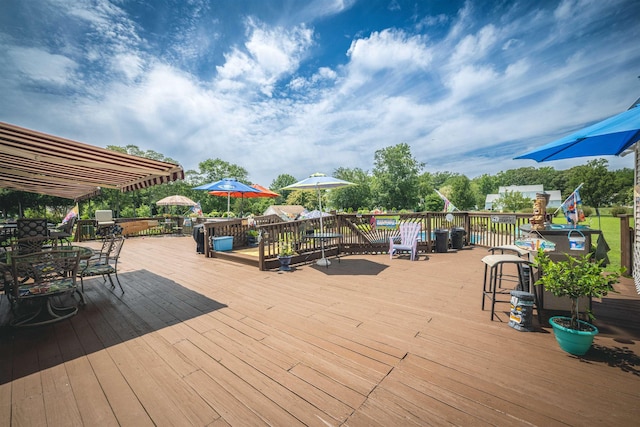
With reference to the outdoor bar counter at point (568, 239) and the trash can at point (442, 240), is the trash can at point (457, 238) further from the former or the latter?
the outdoor bar counter at point (568, 239)

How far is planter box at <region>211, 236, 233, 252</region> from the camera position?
7.02m

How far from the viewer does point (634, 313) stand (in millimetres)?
2873

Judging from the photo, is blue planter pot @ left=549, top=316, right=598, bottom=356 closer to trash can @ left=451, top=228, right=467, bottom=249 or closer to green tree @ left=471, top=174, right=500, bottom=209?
trash can @ left=451, top=228, right=467, bottom=249

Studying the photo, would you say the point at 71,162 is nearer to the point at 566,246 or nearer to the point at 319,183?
the point at 319,183

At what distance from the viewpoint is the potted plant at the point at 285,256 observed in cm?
538

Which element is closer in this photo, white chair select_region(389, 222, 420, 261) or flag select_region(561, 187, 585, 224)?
flag select_region(561, 187, 585, 224)

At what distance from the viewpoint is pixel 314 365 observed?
6.61ft

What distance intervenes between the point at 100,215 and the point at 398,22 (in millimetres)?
14374

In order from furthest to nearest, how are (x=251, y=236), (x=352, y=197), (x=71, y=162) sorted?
(x=352, y=197) < (x=251, y=236) < (x=71, y=162)

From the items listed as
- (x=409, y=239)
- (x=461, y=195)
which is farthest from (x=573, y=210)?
(x=461, y=195)

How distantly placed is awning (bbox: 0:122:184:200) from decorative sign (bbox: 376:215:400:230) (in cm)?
491

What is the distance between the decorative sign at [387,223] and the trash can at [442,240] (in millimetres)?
1185

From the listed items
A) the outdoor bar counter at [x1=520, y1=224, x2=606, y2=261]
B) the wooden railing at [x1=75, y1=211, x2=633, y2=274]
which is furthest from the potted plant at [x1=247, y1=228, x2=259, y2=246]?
the outdoor bar counter at [x1=520, y1=224, x2=606, y2=261]

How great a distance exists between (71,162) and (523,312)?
19.1 feet
